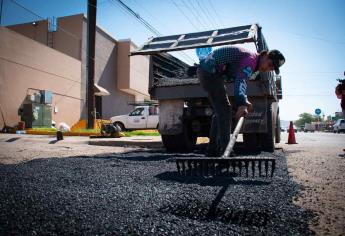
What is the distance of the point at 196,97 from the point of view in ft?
17.2

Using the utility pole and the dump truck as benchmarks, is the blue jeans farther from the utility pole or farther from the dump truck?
the utility pole

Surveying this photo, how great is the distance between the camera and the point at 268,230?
1.61 m

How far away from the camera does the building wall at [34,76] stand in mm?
14211

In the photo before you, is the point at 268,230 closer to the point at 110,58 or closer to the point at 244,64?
the point at 244,64

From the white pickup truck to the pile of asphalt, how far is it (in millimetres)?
11714

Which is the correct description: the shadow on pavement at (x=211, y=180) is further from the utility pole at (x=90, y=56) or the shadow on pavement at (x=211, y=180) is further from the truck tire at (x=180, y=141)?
the utility pole at (x=90, y=56)

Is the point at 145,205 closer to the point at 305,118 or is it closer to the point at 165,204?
the point at 165,204

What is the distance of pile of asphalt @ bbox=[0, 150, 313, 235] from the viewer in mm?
1627

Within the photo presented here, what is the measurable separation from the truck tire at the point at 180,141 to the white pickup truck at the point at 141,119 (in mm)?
8843

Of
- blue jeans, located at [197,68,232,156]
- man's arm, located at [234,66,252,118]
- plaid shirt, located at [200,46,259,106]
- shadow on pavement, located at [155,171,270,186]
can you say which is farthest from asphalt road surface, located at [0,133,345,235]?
plaid shirt, located at [200,46,259,106]

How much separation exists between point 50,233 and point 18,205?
60cm

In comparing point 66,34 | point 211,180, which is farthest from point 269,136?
point 66,34

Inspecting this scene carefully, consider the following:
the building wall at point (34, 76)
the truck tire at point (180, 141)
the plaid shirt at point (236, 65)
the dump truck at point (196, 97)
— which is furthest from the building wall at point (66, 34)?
the plaid shirt at point (236, 65)

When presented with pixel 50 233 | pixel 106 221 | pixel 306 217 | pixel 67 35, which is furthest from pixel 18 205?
pixel 67 35
